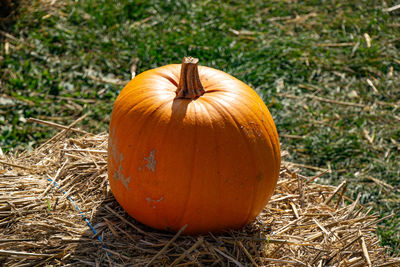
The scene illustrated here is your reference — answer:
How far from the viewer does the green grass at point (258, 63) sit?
501 cm

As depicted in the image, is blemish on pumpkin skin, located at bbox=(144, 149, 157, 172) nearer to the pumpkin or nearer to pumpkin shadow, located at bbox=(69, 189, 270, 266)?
the pumpkin

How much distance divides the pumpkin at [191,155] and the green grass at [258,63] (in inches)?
75.9

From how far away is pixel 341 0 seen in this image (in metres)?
7.36

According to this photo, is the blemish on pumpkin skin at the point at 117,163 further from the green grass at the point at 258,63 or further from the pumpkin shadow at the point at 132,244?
the green grass at the point at 258,63

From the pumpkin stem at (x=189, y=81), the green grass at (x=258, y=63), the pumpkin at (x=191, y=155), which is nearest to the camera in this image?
the pumpkin at (x=191, y=155)

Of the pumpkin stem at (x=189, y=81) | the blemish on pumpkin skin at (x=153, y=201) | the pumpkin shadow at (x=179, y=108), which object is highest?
the pumpkin stem at (x=189, y=81)

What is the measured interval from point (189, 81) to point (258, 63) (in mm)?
3258

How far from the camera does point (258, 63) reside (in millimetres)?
6012

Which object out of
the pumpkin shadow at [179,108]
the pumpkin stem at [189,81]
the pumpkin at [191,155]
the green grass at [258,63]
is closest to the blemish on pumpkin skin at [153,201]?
the pumpkin at [191,155]

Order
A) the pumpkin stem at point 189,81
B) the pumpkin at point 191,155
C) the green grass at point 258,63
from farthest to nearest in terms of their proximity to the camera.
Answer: the green grass at point 258,63, the pumpkin stem at point 189,81, the pumpkin at point 191,155

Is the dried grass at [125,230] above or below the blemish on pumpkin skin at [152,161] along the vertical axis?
below

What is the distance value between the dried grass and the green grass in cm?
105

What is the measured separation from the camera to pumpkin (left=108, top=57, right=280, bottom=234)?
109 inches

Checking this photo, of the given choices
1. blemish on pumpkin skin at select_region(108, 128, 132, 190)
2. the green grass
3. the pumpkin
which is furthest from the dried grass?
the green grass
